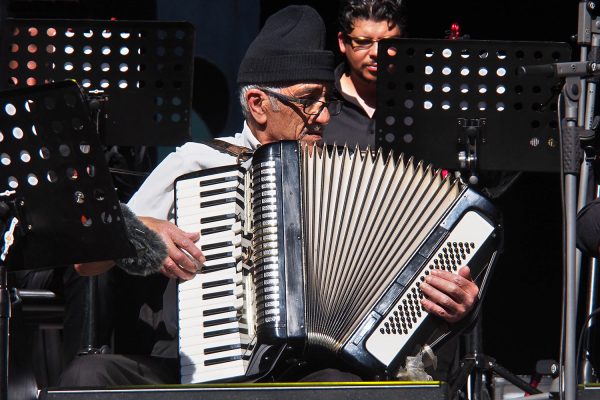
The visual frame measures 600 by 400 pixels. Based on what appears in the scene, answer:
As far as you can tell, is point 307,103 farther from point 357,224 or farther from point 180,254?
point 180,254

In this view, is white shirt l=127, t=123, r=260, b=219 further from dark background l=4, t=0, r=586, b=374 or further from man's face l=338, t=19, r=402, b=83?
dark background l=4, t=0, r=586, b=374

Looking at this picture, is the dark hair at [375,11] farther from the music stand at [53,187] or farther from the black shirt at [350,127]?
the music stand at [53,187]

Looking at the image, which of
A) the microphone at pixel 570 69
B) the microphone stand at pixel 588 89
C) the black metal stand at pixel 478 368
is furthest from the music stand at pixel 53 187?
the microphone stand at pixel 588 89

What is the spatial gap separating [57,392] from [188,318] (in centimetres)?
57

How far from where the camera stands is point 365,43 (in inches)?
185

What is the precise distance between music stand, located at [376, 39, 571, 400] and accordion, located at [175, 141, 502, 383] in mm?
457

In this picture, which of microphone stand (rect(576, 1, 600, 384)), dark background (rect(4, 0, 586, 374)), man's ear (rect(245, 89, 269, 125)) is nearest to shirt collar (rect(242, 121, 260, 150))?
man's ear (rect(245, 89, 269, 125))

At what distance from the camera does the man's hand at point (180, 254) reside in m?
3.30

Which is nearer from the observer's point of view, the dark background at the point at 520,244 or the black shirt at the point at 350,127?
the black shirt at the point at 350,127

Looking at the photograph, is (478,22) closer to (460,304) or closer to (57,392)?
(460,304)

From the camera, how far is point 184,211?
11.2 feet

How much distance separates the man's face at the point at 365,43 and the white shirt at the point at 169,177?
1176 mm

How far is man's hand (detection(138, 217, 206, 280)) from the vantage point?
330 cm

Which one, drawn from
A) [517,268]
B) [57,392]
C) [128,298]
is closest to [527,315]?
[517,268]
